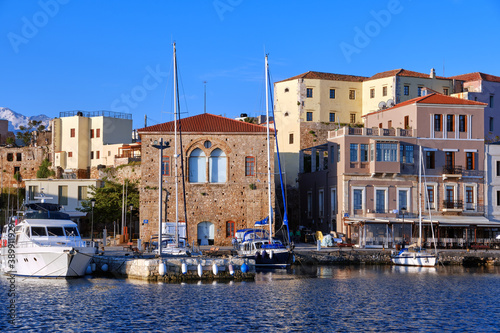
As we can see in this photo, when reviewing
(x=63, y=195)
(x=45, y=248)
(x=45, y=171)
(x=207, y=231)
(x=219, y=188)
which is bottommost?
(x=207, y=231)

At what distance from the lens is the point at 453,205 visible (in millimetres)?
52812

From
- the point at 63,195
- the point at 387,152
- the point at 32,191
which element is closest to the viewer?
the point at 387,152

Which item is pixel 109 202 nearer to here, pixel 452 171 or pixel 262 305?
pixel 452 171

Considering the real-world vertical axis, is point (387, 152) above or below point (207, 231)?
above

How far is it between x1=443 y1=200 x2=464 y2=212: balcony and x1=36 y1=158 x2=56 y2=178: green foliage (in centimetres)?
4128

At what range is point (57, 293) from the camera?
94.7 ft

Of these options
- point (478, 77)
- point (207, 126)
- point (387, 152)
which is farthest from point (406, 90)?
point (207, 126)

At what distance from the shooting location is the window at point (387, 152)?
5194cm

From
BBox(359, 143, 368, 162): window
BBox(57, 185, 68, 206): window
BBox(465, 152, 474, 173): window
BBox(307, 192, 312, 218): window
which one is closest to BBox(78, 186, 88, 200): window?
BBox(57, 185, 68, 206): window

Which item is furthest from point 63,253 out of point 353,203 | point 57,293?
point 353,203

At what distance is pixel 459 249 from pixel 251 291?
24.4m

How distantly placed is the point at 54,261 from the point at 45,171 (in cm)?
4261

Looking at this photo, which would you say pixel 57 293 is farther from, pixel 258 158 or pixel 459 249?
pixel 459 249

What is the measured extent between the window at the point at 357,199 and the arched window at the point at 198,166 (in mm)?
11362
